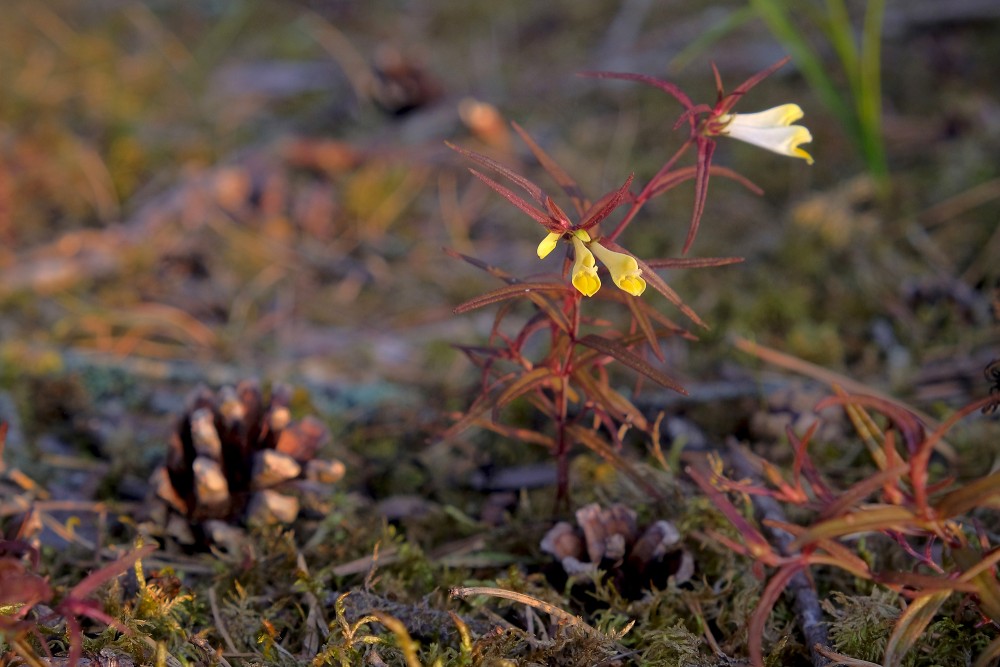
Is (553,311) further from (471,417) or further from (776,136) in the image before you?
(776,136)

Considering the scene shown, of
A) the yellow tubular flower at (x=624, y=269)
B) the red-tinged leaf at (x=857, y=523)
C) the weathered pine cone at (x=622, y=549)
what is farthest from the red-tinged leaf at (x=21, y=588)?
the red-tinged leaf at (x=857, y=523)

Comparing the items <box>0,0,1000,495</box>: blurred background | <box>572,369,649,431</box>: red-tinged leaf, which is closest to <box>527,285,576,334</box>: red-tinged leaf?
<box>572,369,649,431</box>: red-tinged leaf

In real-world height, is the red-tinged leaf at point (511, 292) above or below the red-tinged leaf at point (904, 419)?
above

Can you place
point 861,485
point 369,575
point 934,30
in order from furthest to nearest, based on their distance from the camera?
1. point 934,30
2. point 369,575
3. point 861,485

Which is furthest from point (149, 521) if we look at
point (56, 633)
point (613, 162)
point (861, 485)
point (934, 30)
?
point (934, 30)

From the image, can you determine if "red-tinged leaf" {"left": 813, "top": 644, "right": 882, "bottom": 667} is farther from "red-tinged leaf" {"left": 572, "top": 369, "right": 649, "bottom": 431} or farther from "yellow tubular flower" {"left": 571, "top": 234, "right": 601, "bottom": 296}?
"yellow tubular flower" {"left": 571, "top": 234, "right": 601, "bottom": 296}

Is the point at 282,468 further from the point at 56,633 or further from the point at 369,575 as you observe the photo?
the point at 56,633

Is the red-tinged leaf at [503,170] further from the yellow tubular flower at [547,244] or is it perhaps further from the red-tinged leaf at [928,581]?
the red-tinged leaf at [928,581]
